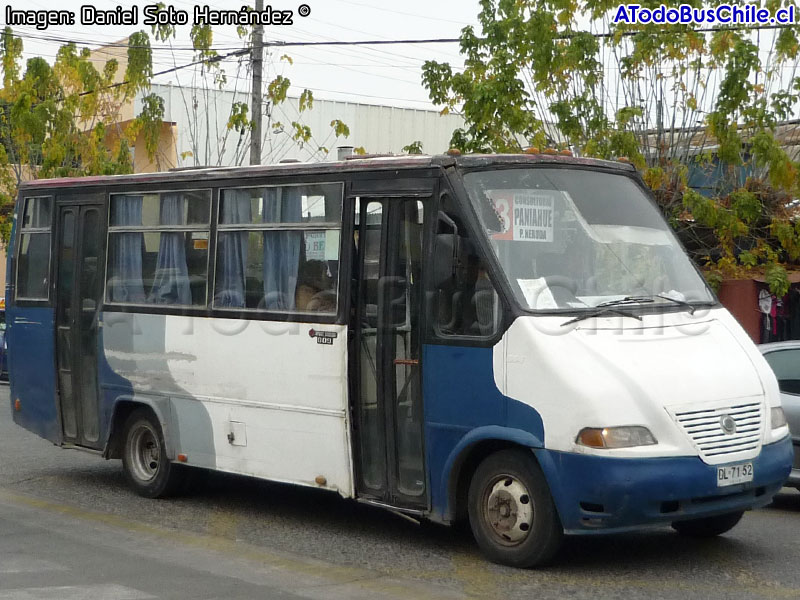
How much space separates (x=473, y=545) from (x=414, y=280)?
1.88 m

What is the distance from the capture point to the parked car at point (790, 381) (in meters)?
9.73

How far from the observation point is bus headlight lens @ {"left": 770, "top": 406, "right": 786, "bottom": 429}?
25.8ft

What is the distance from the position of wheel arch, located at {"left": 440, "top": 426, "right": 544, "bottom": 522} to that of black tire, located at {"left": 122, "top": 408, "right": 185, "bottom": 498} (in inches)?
128

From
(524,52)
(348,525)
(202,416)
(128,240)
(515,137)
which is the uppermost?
(524,52)

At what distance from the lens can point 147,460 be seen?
10.9 meters

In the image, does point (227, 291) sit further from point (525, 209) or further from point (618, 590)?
point (618, 590)

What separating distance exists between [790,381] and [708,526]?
2036mm

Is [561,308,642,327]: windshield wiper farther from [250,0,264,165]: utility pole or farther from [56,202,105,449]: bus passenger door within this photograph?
[250,0,264,165]: utility pole

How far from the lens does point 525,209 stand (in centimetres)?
819

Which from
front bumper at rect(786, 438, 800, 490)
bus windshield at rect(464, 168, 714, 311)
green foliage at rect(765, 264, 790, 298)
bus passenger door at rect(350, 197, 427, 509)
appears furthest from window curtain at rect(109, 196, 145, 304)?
green foliage at rect(765, 264, 790, 298)

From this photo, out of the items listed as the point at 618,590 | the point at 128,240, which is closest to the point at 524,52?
the point at 128,240

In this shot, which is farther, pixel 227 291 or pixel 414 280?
pixel 227 291

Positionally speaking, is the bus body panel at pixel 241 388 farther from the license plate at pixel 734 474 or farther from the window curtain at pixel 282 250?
the license plate at pixel 734 474

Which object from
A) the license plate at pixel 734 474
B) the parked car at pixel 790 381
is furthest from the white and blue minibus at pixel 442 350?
the parked car at pixel 790 381
